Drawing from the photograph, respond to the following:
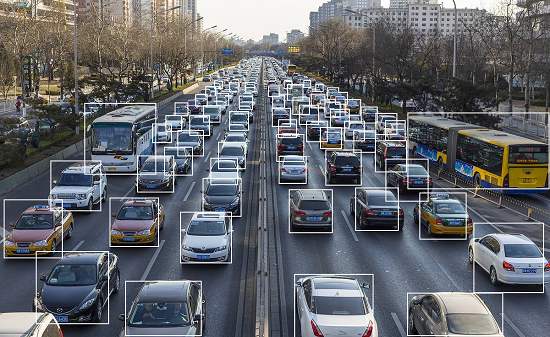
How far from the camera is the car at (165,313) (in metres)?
14.0

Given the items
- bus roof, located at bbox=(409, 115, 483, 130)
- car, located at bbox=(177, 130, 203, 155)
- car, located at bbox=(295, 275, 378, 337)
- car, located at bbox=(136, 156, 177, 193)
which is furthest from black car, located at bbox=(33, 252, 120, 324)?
bus roof, located at bbox=(409, 115, 483, 130)

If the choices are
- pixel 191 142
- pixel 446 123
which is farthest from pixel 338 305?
pixel 191 142

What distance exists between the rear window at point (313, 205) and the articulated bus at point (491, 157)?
11040 millimetres

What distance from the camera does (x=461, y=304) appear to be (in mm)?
14516

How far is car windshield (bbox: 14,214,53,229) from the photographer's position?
22906 mm

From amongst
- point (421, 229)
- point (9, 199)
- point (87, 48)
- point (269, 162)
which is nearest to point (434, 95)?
point (269, 162)

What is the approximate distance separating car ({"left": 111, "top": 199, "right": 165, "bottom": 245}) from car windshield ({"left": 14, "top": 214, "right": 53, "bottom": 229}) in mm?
2033

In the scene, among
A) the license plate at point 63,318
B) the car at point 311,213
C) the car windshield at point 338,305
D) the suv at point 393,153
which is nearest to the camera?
the car windshield at point 338,305

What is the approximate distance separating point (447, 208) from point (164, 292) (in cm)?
1325

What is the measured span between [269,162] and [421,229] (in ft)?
53.8

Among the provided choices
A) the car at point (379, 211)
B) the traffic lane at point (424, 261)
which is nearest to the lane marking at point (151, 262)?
the traffic lane at point (424, 261)

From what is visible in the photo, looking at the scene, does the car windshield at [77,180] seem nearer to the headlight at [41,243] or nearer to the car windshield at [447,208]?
the headlight at [41,243]

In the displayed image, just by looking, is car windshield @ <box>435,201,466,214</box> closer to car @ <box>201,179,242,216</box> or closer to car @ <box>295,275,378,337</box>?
car @ <box>201,179,242,216</box>

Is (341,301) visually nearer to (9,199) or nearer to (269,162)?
(9,199)
